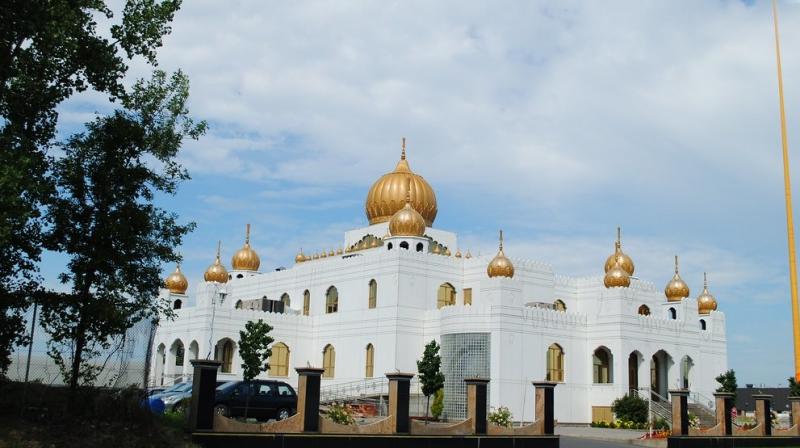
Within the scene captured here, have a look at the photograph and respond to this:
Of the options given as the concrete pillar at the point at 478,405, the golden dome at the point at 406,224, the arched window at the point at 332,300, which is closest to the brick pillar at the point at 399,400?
the concrete pillar at the point at 478,405

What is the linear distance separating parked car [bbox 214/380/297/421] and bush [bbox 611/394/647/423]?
18.1 metres

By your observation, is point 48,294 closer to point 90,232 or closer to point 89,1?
point 90,232

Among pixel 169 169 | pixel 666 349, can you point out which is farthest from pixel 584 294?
pixel 169 169

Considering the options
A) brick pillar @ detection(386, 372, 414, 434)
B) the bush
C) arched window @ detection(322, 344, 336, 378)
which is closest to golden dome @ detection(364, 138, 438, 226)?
arched window @ detection(322, 344, 336, 378)

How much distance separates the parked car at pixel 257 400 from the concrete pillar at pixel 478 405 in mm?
5157

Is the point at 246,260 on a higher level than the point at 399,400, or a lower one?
higher

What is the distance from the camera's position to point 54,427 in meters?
14.8

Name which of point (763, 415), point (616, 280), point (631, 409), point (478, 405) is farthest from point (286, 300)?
point (478, 405)

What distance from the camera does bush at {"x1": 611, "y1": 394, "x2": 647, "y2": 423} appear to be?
3591cm

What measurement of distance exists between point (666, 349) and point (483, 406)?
A: 2151 cm

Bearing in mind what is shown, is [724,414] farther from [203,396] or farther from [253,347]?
[253,347]

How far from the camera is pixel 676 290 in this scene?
46.1m

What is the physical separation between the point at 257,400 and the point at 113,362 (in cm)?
725

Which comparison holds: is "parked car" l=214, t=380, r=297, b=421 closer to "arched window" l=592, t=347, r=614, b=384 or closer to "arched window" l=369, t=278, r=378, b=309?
"arched window" l=369, t=278, r=378, b=309
